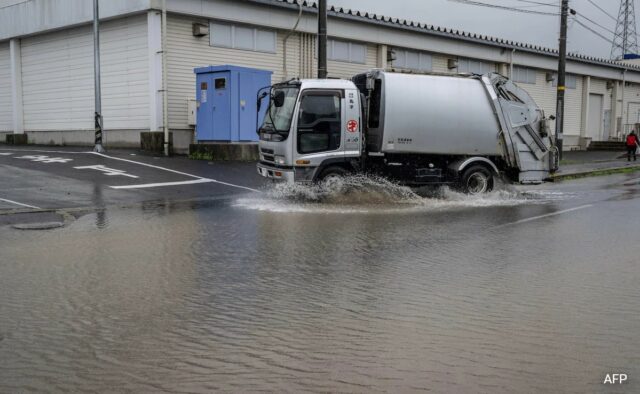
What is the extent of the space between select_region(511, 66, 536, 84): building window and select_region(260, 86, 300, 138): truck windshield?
2659cm

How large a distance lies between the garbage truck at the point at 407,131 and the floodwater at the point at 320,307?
148 inches

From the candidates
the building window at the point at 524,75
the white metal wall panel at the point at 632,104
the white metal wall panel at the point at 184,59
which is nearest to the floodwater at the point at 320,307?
the white metal wall panel at the point at 184,59

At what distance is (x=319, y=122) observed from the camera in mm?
14156

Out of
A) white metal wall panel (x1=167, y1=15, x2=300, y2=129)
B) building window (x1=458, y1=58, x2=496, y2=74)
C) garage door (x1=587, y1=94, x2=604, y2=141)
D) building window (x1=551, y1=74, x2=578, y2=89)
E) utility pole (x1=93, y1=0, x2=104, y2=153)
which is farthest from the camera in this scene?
garage door (x1=587, y1=94, x2=604, y2=141)

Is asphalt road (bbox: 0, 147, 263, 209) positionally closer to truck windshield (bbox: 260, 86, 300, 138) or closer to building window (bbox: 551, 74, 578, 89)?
truck windshield (bbox: 260, 86, 300, 138)

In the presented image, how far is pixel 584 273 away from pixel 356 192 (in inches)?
310

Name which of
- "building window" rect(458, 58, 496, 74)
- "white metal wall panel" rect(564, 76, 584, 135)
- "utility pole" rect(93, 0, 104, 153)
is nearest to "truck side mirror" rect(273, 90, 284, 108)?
"utility pole" rect(93, 0, 104, 153)

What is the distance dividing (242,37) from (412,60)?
10342mm

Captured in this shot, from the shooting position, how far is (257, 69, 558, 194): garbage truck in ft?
46.4

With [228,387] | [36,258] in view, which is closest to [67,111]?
[36,258]

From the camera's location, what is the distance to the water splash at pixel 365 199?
44.1 ft

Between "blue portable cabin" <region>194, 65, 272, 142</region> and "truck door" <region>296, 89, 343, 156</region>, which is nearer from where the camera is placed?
"truck door" <region>296, 89, 343, 156</region>

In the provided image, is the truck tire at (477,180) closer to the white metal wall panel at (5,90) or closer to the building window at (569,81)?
the white metal wall panel at (5,90)

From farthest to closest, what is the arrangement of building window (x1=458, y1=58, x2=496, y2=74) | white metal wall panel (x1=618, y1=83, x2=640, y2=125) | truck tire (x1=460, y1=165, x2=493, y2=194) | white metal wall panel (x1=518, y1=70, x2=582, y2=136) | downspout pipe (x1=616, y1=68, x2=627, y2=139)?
1. white metal wall panel (x1=618, y1=83, x2=640, y2=125)
2. downspout pipe (x1=616, y1=68, x2=627, y2=139)
3. white metal wall panel (x1=518, y1=70, x2=582, y2=136)
4. building window (x1=458, y1=58, x2=496, y2=74)
5. truck tire (x1=460, y1=165, x2=493, y2=194)
